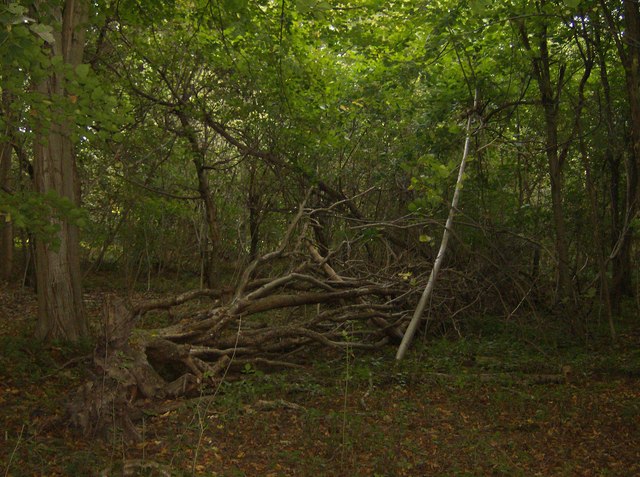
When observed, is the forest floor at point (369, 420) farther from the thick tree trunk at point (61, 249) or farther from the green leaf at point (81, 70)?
the green leaf at point (81, 70)

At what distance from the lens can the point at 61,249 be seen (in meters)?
8.36

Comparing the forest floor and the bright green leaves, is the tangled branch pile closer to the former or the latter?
the forest floor

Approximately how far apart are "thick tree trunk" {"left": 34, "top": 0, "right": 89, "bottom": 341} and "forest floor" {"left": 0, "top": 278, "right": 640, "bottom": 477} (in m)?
0.42

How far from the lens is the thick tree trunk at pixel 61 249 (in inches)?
321

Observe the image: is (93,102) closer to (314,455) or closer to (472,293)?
(314,455)

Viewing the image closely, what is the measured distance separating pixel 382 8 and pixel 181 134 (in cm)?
456

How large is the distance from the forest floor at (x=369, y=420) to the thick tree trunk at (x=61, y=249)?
1.39 ft

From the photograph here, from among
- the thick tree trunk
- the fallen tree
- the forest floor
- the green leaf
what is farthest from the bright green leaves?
the thick tree trunk

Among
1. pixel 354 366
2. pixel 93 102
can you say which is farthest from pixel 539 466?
pixel 93 102

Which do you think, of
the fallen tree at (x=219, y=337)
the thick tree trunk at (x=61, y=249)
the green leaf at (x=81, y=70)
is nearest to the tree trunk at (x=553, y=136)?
the fallen tree at (x=219, y=337)

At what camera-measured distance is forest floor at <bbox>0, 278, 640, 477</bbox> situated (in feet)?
17.3

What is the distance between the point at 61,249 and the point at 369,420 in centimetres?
457

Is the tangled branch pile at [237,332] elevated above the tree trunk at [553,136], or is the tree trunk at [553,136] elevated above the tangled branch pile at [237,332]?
the tree trunk at [553,136]

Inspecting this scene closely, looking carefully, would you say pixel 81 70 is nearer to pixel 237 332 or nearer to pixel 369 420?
pixel 237 332
